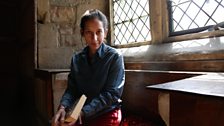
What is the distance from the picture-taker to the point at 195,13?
1.73 m

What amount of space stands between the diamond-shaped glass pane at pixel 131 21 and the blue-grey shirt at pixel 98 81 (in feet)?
2.55

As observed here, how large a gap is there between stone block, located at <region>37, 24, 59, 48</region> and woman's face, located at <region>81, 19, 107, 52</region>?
100 cm

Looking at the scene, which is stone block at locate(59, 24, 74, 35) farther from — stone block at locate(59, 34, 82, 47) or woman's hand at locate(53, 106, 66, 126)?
woman's hand at locate(53, 106, 66, 126)

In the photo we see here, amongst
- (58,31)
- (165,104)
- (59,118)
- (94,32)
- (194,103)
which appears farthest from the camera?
(58,31)

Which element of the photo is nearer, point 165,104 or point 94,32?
point 165,104

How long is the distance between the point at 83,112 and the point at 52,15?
140 centimetres

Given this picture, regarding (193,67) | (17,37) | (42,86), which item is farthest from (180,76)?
(17,37)

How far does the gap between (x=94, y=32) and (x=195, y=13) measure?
75 centimetres

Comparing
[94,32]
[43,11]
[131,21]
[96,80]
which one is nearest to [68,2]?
[43,11]

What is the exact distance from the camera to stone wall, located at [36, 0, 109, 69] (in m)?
2.36

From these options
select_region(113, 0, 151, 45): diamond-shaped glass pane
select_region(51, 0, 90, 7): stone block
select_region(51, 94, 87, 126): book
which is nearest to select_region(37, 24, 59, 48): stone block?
select_region(51, 0, 90, 7): stone block

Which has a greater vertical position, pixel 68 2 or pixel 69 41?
pixel 68 2

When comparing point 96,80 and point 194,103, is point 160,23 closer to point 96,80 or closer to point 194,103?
point 96,80

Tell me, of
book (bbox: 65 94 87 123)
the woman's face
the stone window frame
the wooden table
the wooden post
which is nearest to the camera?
the wooden table
